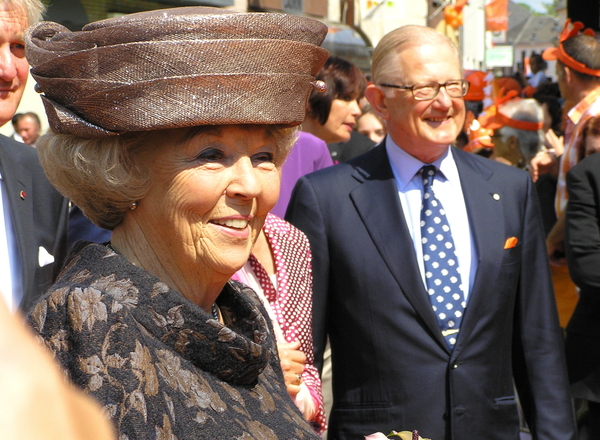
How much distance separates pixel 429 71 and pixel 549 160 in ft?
11.5

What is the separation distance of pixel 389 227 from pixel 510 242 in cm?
49

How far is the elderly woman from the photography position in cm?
143

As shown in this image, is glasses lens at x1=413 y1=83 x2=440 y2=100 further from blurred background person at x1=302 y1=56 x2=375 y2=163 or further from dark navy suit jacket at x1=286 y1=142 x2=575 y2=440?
blurred background person at x1=302 y1=56 x2=375 y2=163

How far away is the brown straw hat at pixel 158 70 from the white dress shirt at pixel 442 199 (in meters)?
1.58

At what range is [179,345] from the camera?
155 cm

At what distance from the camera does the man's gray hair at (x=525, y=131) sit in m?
7.30

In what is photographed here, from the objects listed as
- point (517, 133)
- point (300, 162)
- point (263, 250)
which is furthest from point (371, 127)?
point (263, 250)

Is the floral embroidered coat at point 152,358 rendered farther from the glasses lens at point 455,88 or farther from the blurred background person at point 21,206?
the glasses lens at point 455,88

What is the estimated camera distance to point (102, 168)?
1688 millimetres

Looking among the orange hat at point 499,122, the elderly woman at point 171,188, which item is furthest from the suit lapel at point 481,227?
the orange hat at point 499,122

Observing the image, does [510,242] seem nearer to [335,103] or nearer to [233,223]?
[233,223]

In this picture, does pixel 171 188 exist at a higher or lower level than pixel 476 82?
higher

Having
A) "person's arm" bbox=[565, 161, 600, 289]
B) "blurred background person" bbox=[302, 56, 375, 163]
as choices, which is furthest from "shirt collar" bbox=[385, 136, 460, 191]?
"blurred background person" bbox=[302, 56, 375, 163]

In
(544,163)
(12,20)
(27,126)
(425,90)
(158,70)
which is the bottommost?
(27,126)
